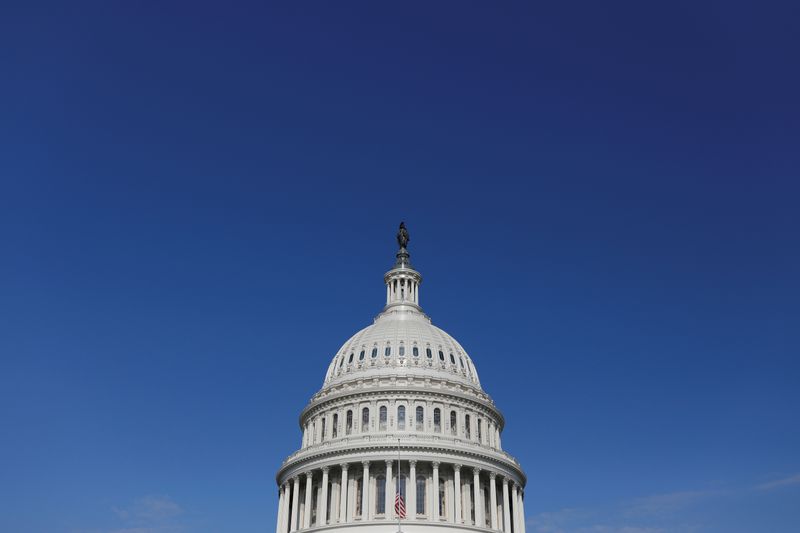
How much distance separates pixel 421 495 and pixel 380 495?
448 cm

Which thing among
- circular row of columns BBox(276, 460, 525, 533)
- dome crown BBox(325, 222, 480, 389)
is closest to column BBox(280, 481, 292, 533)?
circular row of columns BBox(276, 460, 525, 533)

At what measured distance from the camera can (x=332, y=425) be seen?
96.3 metres

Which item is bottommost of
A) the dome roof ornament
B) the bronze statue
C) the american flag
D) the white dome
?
the american flag

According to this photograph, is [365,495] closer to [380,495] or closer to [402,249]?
[380,495]

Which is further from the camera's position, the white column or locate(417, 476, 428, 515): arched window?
locate(417, 476, 428, 515): arched window

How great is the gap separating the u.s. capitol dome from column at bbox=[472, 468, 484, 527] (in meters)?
0.14

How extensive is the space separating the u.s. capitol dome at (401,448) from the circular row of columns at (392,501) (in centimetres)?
11

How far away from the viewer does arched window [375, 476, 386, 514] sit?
280ft

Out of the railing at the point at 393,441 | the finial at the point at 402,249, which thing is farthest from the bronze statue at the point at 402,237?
the railing at the point at 393,441

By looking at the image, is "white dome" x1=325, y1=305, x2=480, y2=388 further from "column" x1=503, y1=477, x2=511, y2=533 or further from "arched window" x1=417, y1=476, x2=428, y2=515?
"arched window" x1=417, y1=476, x2=428, y2=515

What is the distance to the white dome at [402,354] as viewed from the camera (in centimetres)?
9888

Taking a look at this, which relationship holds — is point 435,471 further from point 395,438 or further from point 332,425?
point 332,425

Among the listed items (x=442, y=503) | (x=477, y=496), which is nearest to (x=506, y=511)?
(x=477, y=496)

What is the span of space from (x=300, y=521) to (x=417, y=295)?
38.2 m
